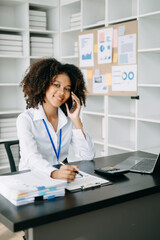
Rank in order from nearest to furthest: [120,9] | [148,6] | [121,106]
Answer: [148,6] → [120,9] → [121,106]

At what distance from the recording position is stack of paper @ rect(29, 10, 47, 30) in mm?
4426

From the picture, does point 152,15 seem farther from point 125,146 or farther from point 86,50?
point 125,146

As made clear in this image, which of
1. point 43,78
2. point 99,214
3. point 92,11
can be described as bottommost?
point 99,214

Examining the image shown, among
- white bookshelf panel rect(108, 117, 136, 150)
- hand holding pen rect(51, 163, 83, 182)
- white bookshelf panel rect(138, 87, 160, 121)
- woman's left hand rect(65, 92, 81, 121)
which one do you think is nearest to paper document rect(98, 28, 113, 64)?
white bookshelf panel rect(138, 87, 160, 121)

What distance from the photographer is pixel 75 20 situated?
4.46 meters

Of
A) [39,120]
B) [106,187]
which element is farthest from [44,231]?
[39,120]

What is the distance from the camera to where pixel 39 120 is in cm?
228

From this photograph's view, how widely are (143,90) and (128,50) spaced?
1.46 feet

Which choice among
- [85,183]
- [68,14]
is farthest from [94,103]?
[85,183]

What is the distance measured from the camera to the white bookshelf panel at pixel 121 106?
12.9ft

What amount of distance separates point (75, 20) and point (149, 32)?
50.1 inches

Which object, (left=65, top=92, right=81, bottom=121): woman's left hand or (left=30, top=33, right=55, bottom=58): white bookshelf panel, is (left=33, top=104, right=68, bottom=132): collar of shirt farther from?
(left=30, top=33, right=55, bottom=58): white bookshelf panel

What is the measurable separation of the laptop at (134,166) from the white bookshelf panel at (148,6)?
1.80m

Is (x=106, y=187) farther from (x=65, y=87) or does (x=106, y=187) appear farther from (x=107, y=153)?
(x=107, y=153)
